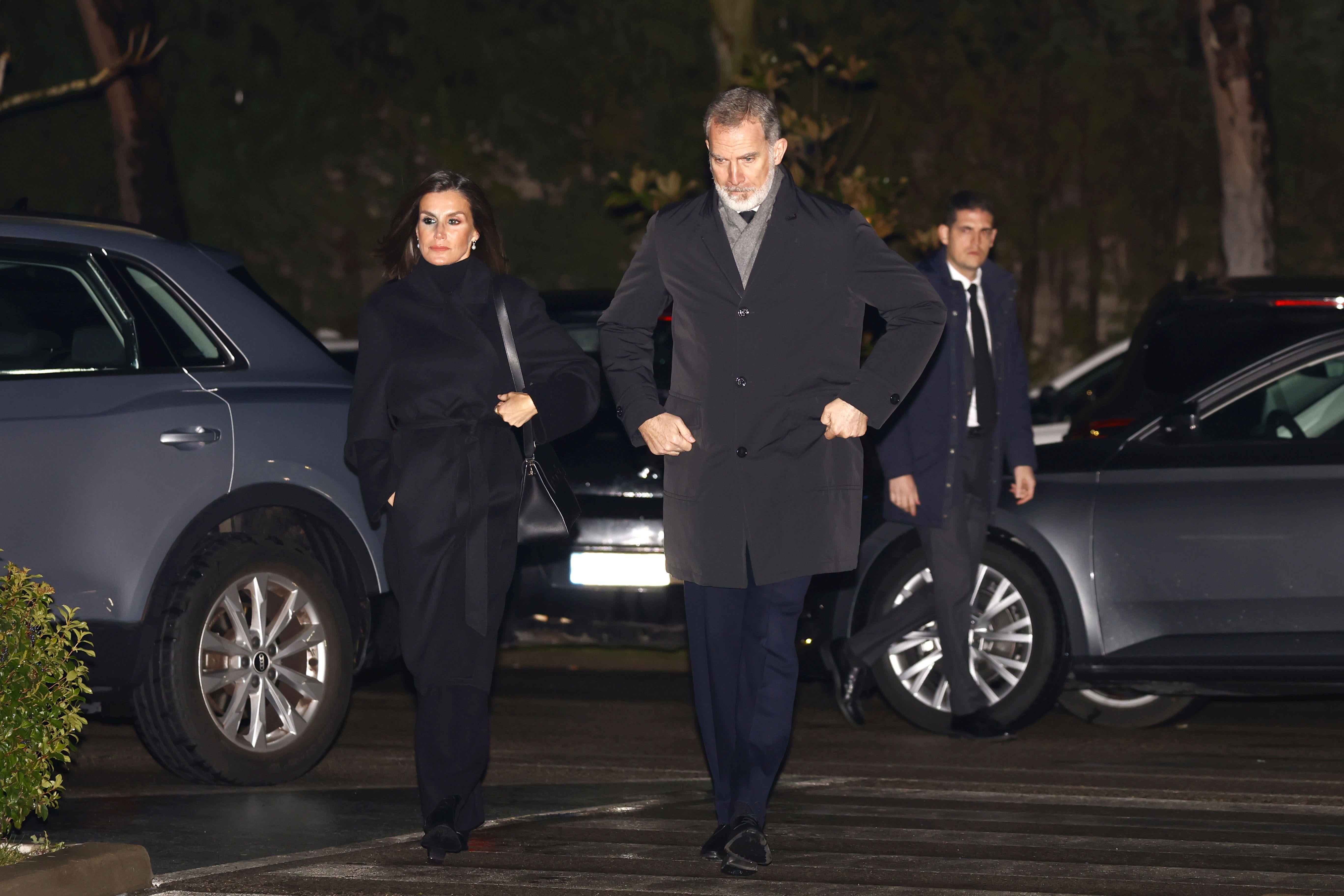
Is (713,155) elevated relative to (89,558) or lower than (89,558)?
elevated

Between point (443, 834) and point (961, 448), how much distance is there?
3.00m

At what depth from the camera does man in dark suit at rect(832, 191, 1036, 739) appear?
7992 mm

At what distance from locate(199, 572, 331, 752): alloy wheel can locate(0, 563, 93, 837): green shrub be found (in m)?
1.45

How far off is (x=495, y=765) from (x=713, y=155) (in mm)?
2760

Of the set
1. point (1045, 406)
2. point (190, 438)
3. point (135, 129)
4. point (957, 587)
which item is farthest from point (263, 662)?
point (135, 129)

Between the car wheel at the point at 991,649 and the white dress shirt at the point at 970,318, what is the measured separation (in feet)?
1.88

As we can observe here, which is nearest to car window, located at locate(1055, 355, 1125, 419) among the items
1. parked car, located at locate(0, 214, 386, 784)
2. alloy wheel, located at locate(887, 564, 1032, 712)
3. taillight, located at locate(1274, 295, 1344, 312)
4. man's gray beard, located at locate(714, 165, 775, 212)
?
taillight, located at locate(1274, 295, 1344, 312)

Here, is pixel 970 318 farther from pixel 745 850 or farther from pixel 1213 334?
pixel 745 850

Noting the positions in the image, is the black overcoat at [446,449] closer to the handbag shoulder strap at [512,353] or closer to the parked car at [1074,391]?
the handbag shoulder strap at [512,353]

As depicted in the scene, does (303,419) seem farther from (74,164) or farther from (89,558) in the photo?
(74,164)

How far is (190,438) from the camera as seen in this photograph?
6.75m

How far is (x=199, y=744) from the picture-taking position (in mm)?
6809

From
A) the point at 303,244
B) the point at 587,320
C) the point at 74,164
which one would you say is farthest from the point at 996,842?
the point at 74,164

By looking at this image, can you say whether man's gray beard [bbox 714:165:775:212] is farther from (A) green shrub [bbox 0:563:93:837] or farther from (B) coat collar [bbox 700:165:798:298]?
(A) green shrub [bbox 0:563:93:837]
